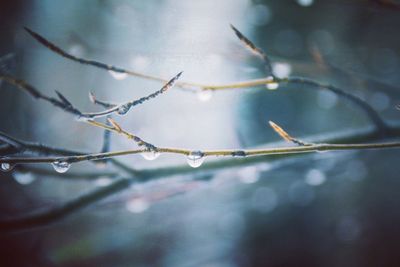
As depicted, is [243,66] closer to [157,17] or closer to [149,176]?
[157,17]

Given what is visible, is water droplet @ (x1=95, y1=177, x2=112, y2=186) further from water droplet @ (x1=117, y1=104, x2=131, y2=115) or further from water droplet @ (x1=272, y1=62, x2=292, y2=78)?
water droplet @ (x1=272, y1=62, x2=292, y2=78)

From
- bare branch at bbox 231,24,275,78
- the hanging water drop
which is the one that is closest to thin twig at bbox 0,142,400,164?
bare branch at bbox 231,24,275,78

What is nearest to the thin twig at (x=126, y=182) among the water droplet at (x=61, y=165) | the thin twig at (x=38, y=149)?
the thin twig at (x=38, y=149)

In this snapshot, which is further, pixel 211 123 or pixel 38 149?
pixel 211 123

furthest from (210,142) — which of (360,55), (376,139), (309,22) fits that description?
(309,22)

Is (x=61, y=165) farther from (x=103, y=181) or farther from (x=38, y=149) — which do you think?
(x=103, y=181)

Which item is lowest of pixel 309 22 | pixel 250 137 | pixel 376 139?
pixel 376 139

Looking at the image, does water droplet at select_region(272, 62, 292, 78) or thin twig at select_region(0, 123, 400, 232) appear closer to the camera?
thin twig at select_region(0, 123, 400, 232)

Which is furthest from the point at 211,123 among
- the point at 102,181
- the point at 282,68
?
the point at 102,181
